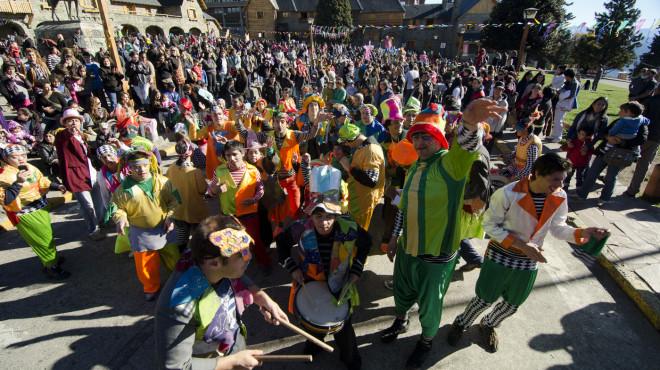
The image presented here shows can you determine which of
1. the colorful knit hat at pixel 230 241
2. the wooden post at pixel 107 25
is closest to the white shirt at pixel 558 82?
the colorful knit hat at pixel 230 241

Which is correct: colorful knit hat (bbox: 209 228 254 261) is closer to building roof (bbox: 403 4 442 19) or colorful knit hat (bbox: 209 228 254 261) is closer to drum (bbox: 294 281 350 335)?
drum (bbox: 294 281 350 335)

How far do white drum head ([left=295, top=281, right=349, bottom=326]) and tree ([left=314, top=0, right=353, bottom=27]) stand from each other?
55303 millimetres

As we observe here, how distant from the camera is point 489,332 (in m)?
3.29

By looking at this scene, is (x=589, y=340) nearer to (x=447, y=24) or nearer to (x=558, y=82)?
(x=558, y=82)

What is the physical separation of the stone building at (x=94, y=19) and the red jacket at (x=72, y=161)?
11027mm

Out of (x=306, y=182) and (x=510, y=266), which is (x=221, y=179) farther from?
(x=510, y=266)

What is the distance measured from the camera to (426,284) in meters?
2.86

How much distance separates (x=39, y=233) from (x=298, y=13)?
220ft

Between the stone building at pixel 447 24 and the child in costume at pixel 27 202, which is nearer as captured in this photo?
the child in costume at pixel 27 202

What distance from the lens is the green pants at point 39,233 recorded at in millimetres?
4004

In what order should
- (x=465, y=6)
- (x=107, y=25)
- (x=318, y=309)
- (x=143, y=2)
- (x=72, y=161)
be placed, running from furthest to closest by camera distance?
(x=465, y=6), (x=143, y=2), (x=107, y=25), (x=72, y=161), (x=318, y=309)

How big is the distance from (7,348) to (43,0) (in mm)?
38385

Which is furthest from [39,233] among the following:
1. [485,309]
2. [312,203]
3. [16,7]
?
[16,7]

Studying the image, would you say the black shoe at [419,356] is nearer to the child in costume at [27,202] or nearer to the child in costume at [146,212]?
the child in costume at [146,212]
